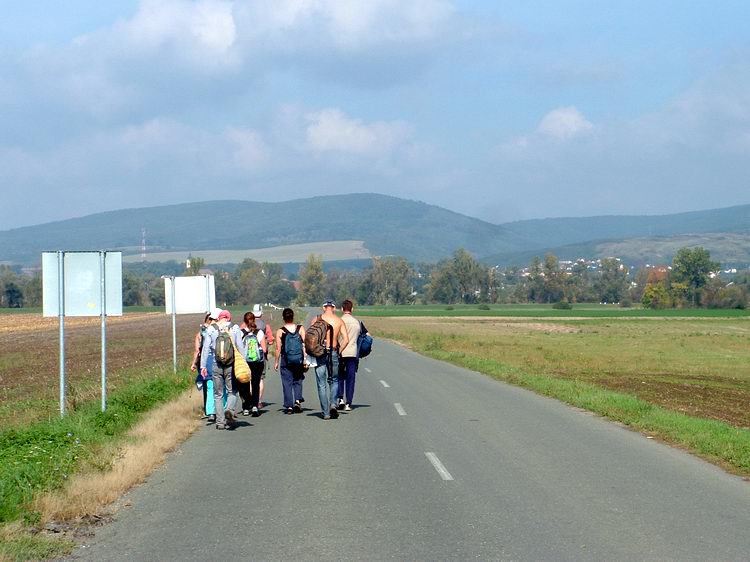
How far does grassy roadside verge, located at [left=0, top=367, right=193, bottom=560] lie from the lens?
306 inches

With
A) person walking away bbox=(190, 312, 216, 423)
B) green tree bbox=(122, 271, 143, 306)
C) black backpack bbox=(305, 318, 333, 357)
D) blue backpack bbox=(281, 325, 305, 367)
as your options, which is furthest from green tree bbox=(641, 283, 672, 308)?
person walking away bbox=(190, 312, 216, 423)

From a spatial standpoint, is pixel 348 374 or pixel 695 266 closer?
pixel 348 374

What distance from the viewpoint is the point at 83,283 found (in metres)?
15.9

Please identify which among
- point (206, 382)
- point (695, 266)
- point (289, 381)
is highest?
point (695, 266)

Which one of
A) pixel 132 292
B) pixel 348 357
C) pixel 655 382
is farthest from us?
pixel 132 292

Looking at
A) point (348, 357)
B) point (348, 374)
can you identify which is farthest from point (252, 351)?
point (348, 374)

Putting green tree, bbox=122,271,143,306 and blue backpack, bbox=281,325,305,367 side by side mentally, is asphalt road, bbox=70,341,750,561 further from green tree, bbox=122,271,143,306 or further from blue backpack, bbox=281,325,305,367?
green tree, bbox=122,271,143,306

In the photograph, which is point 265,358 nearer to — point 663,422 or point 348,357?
point 348,357

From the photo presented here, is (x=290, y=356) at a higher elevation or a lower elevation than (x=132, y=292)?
lower

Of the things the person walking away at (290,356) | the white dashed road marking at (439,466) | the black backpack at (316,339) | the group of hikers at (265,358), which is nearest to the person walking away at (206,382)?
the group of hikers at (265,358)

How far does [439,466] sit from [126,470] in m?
3.58

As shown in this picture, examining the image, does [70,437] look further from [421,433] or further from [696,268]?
[696,268]

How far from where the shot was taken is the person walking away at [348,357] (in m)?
16.8

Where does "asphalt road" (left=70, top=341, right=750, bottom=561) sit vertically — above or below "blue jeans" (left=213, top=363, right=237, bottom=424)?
below
